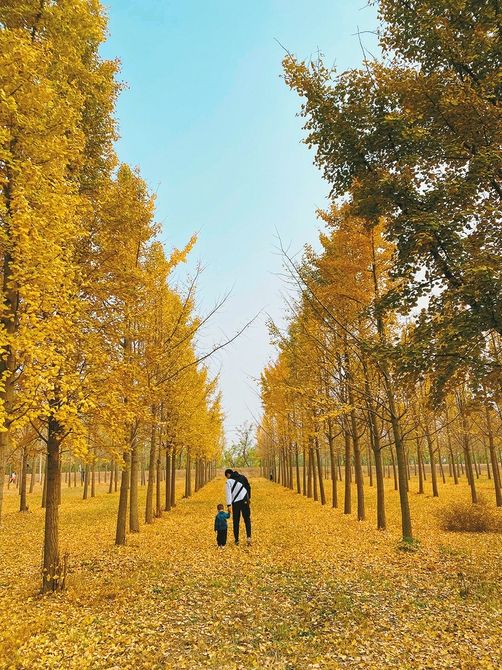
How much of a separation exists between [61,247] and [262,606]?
20.9ft

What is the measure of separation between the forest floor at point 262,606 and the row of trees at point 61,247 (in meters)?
1.61

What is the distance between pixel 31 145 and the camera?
6055 millimetres

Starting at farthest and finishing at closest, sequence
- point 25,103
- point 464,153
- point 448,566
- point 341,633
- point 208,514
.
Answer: point 208,514
point 448,566
point 464,153
point 25,103
point 341,633

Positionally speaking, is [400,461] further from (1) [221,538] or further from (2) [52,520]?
(2) [52,520]

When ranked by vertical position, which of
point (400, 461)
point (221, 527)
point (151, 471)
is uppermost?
point (400, 461)

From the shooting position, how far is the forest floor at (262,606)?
15.4 ft

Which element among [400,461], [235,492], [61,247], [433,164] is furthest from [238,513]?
[433,164]

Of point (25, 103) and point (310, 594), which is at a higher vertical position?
point (25, 103)

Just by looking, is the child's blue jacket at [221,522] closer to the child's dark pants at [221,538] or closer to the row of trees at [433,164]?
the child's dark pants at [221,538]

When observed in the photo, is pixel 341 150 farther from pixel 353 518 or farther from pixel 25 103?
pixel 353 518

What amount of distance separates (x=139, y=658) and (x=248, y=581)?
11.0 ft

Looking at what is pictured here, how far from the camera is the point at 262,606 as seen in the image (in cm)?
635

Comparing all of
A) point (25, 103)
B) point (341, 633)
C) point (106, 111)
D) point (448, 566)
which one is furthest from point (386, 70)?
point (448, 566)

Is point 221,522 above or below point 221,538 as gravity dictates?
above
